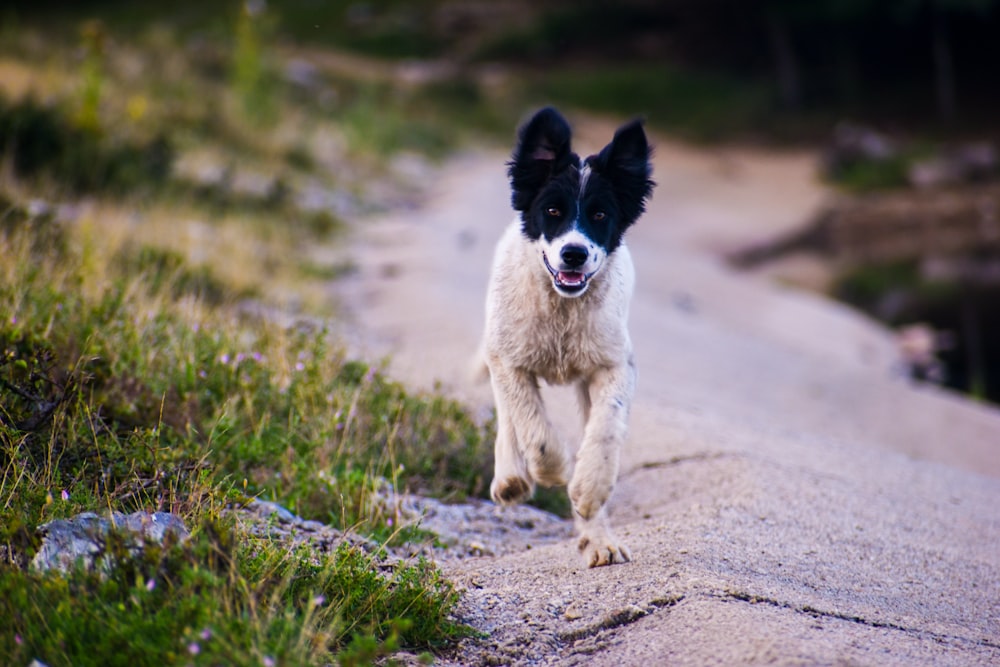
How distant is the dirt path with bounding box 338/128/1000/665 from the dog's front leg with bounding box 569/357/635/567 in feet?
0.36

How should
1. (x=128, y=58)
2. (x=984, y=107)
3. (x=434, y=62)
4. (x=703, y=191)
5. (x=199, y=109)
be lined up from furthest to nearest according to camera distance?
(x=434, y=62) → (x=984, y=107) → (x=703, y=191) → (x=128, y=58) → (x=199, y=109)

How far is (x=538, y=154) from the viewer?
491cm

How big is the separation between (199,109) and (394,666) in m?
14.9

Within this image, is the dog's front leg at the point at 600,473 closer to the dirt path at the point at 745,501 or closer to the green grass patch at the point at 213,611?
the dirt path at the point at 745,501

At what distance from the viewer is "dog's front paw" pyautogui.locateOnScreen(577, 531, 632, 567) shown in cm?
442

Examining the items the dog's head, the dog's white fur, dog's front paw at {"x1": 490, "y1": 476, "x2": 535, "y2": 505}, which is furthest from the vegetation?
the dog's head

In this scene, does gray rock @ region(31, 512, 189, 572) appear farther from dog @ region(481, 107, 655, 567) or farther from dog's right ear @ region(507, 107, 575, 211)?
dog's right ear @ region(507, 107, 575, 211)

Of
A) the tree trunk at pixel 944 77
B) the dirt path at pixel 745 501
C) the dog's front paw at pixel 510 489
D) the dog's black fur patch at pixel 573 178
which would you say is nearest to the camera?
the dirt path at pixel 745 501

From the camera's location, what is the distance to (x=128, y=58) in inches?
747

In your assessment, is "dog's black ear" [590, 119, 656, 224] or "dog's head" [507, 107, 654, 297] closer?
"dog's head" [507, 107, 654, 297]

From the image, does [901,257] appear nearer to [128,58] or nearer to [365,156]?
[365,156]

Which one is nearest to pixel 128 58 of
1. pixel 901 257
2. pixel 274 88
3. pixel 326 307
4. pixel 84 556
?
pixel 274 88

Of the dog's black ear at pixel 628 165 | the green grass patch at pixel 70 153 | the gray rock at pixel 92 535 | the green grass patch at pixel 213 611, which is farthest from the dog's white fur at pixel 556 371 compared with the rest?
the green grass patch at pixel 70 153

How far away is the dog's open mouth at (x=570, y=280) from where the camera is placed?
14.7 ft
